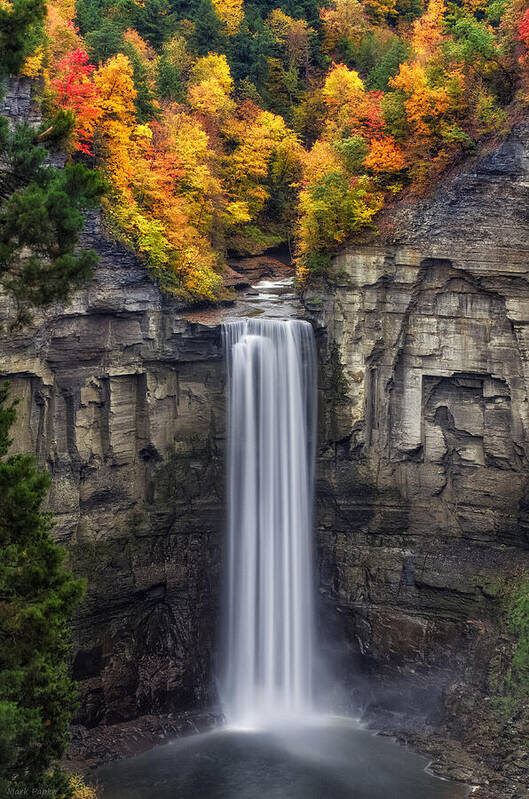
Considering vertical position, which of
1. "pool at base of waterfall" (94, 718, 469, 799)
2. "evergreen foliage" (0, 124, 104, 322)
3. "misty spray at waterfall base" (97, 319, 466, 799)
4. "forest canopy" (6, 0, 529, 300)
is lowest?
"pool at base of waterfall" (94, 718, 469, 799)

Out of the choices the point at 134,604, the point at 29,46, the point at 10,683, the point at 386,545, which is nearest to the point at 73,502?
the point at 134,604

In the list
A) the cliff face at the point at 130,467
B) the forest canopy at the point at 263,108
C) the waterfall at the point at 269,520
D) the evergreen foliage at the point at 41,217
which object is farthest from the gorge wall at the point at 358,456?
the evergreen foliage at the point at 41,217

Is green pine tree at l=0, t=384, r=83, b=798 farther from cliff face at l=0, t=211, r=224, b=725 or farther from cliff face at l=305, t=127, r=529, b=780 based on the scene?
cliff face at l=305, t=127, r=529, b=780

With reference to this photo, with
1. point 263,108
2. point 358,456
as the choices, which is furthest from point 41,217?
point 263,108

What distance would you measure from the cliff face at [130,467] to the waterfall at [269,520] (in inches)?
37.1

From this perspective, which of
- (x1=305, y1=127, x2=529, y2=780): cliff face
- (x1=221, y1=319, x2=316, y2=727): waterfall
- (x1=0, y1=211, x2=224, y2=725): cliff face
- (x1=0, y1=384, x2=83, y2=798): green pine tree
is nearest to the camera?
(x1=0, y1=384, x2=83, y2=798): green pine tree

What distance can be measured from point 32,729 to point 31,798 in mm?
2416

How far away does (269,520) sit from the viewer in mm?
39625

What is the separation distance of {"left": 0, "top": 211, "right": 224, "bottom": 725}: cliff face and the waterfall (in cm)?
94

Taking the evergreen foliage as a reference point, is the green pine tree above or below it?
below

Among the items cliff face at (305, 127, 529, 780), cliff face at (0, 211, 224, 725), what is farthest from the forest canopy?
cliff face at (0, 211, 224, 725)

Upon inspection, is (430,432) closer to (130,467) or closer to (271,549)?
(271,549)

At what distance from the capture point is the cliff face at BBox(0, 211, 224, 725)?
118 feet

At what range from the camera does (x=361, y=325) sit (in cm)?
3884
